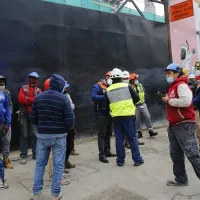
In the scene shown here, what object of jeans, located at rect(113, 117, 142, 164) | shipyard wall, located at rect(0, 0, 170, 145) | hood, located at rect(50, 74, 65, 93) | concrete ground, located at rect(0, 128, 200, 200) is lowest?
concrete ground, located at rect(0, 128, 200, 200)

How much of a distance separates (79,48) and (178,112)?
4156 mm

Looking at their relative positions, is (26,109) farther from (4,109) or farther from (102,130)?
(102,130)

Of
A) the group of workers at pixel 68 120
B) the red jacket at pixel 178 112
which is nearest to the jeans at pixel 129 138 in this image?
the group of workers at pixel 68 120

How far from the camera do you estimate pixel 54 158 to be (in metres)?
3.67

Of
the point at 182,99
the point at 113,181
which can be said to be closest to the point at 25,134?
the point at 113,181

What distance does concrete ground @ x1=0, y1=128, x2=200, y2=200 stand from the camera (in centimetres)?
386

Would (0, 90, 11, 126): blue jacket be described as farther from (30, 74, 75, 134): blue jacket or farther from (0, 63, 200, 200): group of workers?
(30, 74, 75, 134): blue jacket

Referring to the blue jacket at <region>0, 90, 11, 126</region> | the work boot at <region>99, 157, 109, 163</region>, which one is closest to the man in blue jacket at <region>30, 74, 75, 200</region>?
the blue jacket at <region>0, 90, 11, 126</region>

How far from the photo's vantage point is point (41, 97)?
3.69 metres

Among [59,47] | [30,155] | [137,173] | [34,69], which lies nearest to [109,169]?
[137,173]

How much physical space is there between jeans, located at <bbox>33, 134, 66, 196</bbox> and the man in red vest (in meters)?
1.63

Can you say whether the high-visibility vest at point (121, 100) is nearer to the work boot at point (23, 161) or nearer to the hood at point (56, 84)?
the hood at point (56, 84)

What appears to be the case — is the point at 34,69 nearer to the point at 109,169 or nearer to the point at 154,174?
the point at 109,169

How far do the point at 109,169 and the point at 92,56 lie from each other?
3.57 metres
